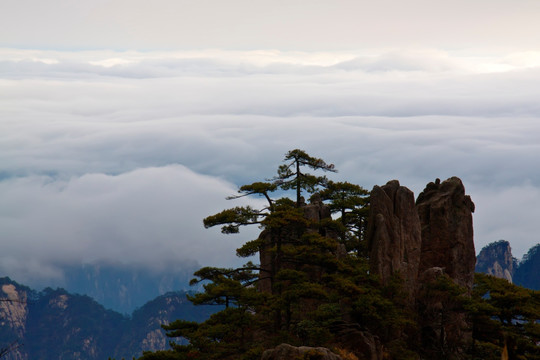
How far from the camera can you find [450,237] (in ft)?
214

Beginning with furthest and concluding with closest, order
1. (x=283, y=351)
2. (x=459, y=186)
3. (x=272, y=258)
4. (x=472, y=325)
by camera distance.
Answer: (x=459, y=186)
(x=272, y=258)
(x=472, y=325)
(x=283, y=351)

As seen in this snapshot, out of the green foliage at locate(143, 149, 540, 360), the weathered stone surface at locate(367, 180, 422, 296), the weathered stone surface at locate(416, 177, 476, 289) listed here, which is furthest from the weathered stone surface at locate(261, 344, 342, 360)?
the weathered stone surface at locate(416, 177, 476, 289)

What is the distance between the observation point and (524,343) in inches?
2063

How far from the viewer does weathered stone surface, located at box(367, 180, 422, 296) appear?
58750mm

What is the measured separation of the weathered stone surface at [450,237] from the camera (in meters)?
64.8

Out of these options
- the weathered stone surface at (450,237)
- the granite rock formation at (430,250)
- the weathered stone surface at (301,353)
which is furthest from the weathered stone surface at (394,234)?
the weathered stone surface at (301,353)

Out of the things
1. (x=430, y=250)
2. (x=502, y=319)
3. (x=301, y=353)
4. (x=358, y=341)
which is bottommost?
(x=358, y=341)

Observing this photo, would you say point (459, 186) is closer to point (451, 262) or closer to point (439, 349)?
point (451, 262)

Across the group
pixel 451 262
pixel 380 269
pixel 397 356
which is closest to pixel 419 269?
pixel 451 262

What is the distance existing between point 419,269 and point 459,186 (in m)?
9.26

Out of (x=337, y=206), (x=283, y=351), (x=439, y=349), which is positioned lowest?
(x=439, y=349)

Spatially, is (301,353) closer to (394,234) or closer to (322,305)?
(322,305)

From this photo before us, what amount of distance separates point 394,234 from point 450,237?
8.42 m

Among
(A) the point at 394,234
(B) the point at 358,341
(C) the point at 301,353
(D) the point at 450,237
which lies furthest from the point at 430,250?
(C) the point at 301,353
